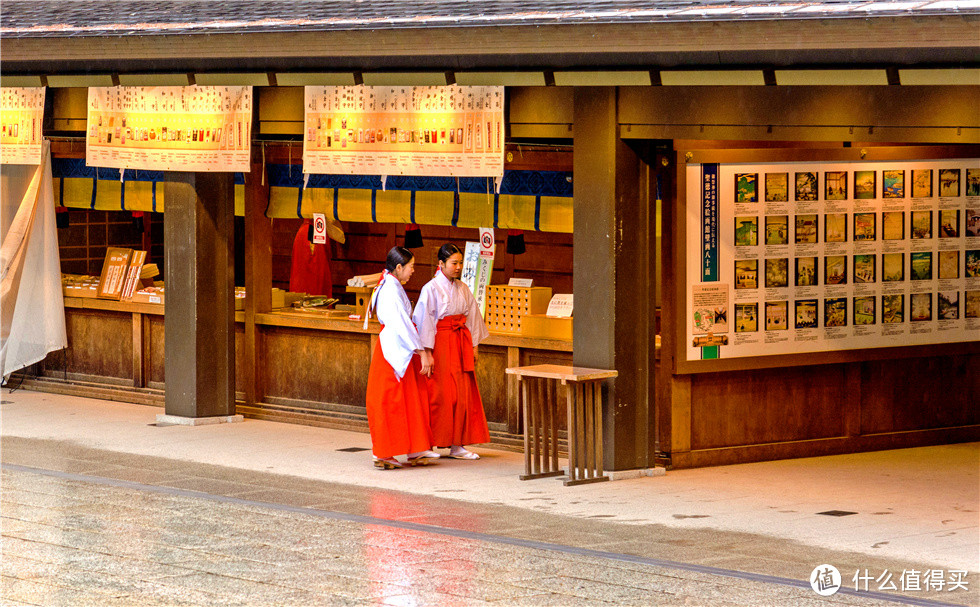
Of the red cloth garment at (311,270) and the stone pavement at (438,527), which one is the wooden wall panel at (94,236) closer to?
the red cloth garment at (311,270)

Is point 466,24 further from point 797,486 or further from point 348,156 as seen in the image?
point 797,486

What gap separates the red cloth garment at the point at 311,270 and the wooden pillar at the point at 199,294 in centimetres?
159

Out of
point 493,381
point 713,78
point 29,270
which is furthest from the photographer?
point 29,270

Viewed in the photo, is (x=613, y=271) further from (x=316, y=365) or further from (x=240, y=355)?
(x=240, y=355)

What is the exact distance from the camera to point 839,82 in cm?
896

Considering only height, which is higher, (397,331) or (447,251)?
(447,251)

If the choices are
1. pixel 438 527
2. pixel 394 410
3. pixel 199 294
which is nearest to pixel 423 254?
pixel 199 294

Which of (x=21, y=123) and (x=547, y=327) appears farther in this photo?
(x=21, y=123)

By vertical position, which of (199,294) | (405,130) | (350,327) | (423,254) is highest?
(405,130)

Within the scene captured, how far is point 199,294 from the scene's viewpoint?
43.7ft

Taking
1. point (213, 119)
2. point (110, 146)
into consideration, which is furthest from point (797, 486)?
point (110, 146)

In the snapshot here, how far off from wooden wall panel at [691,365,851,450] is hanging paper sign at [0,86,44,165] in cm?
650

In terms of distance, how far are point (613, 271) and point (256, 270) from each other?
14.2ft

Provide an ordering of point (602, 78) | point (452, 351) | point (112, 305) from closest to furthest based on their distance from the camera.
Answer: point (602, 78), point (452, 351), point (112, 305)
